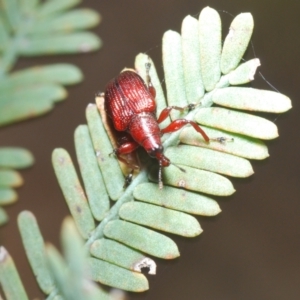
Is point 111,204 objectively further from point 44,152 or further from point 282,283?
point 282,283

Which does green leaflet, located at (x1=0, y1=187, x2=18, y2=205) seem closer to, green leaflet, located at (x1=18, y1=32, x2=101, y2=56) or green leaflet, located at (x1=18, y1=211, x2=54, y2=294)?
green leaflet, located at (x1=18, y1=211, x2=54, y2=294)

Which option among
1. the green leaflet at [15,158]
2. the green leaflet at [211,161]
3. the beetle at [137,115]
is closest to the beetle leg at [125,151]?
the beetle at [137,115]

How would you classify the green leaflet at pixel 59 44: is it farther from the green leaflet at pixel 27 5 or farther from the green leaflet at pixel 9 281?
the green leaflet at pixel 9 281

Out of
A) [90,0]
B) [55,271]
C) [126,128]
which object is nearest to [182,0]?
[90,0]

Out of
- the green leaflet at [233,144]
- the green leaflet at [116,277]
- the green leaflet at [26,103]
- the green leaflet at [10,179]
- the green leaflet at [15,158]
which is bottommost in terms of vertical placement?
the green leaflet at [116,277]

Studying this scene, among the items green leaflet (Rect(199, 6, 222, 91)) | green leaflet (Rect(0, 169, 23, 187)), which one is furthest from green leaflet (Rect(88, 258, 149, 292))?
green leaflet (Rect(199, 6, 222, 91))

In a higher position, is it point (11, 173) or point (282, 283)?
point (11, 173)
